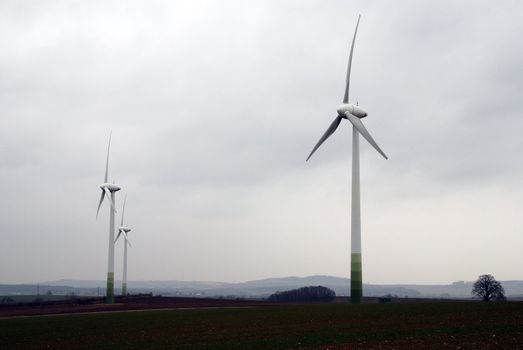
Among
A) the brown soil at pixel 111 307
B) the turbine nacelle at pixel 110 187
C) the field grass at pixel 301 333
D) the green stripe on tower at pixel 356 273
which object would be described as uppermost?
the turbine nacelle at pixel 110 187

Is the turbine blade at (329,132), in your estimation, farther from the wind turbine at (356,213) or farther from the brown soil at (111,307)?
the brown soil at (111,307)

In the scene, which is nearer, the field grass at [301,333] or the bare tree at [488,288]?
the field grass at [301,333]

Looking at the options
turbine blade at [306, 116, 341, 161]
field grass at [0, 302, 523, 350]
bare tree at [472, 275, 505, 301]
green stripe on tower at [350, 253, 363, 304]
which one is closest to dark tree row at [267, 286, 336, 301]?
bare tree at [472, 275, 505, 301]

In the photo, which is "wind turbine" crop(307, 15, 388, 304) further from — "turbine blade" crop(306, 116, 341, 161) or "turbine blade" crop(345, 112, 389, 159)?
"turbine blade" crop(306, 116, 341, 161)

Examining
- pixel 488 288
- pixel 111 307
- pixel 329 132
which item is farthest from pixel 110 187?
pixel 488 288

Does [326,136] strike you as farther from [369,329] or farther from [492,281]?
[492,281]

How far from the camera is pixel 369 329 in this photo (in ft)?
100

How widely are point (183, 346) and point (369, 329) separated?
409 inches

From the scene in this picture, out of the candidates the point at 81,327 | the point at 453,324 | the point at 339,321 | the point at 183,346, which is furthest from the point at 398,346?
the point at 81,327

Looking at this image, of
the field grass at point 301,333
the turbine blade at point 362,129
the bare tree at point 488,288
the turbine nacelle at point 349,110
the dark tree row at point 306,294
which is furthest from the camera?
the dark tree row at point 306,294

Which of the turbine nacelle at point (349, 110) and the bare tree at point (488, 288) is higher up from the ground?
the turbine nacelle at point (349, 110)

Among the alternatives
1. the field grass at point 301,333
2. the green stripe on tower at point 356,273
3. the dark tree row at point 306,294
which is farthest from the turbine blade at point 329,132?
the dark tree row at point 306,294

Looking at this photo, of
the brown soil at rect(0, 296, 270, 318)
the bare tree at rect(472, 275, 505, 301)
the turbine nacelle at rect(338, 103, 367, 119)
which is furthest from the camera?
the bare tree at rect(472, 275, 505, 301)

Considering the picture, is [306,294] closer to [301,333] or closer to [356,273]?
[356,273]
